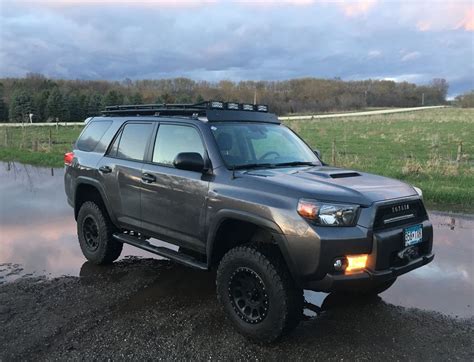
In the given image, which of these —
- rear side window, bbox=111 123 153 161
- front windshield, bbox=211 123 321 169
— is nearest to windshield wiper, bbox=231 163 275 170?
front windshield, bbox=211 123 321 169

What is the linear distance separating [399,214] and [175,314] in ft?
7.70

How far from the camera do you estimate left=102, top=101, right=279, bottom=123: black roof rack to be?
514cm

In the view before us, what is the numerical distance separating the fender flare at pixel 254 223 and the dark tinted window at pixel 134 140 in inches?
63.2

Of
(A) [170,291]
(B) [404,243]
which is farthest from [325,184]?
(A) [170,291]

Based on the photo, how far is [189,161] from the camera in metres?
4.55

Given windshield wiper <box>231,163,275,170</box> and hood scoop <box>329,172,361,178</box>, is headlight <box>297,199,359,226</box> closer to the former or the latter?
hood scoop <box>329,172,361,178</box>

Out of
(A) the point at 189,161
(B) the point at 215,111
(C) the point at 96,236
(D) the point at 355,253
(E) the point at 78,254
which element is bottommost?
(E) the point at 78,254

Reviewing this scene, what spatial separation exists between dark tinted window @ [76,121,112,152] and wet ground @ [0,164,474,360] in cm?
153

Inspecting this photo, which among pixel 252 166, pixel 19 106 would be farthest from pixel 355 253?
pixel 19 106

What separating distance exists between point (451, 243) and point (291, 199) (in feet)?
14.0

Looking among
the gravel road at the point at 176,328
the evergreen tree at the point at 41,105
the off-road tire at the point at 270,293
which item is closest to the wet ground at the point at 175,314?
the gravel road at the point at 176,328

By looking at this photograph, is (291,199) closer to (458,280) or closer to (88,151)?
(458,280)

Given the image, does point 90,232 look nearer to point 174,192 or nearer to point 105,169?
point 105,169

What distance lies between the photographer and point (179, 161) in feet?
14.9
